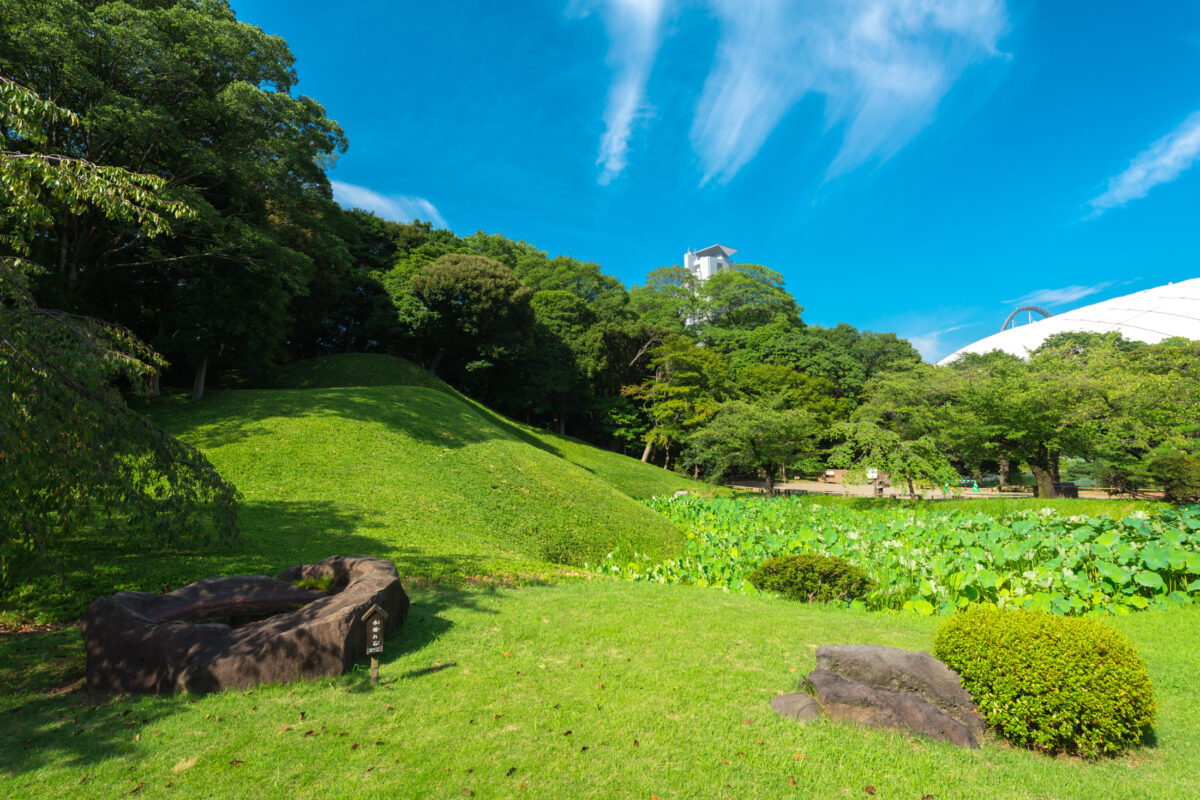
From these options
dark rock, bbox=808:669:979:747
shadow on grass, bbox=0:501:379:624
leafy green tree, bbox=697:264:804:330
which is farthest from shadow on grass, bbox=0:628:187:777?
leafy green tree, bbox=697:264:804:330

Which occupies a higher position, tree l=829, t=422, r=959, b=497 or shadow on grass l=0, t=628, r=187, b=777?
tree l=829, t=422, r=959, b=497

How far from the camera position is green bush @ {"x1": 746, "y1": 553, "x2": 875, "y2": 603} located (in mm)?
7953

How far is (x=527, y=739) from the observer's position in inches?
143

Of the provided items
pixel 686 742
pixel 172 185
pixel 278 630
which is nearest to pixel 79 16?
pixel 172 185

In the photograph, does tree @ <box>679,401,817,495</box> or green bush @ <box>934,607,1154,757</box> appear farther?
tree @ <box>679,401,817,495</box>

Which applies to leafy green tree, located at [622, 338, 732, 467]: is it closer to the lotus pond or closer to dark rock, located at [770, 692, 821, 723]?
the lotus pond

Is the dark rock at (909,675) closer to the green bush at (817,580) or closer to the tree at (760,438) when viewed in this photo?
the green bush at (817,580)

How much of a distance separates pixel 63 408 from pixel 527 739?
16.0 ft

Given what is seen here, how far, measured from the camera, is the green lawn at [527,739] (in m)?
3.13

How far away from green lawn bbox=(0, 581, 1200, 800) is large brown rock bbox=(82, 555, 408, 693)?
168 millimetres

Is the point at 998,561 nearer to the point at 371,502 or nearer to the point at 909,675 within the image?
the point at 909,675

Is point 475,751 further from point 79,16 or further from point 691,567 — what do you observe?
point 79,16

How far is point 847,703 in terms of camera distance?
390 centimetres

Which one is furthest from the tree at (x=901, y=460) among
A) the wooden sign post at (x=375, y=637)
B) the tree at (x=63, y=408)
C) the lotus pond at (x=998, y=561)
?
the tree at (x=63, y=408)
